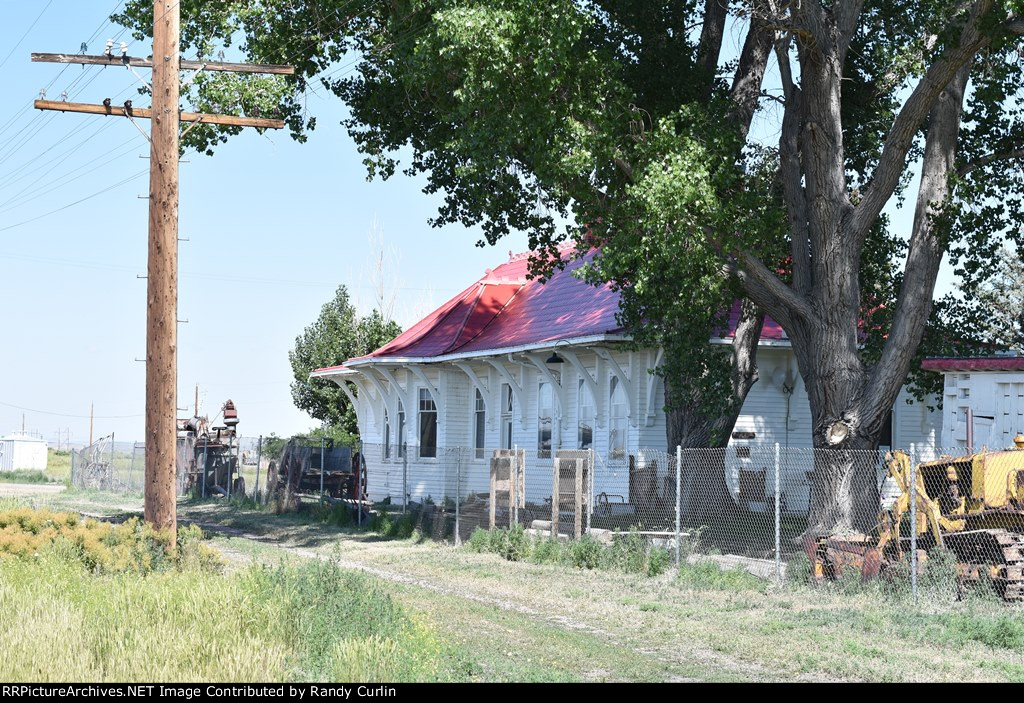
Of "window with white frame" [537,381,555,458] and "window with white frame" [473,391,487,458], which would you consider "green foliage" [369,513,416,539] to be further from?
"window with white frame" [473,391,487,458]

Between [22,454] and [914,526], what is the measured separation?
56.0m

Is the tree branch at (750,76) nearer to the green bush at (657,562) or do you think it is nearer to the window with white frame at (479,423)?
the green bush at (657,562)

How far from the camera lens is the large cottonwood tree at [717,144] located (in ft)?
56.5

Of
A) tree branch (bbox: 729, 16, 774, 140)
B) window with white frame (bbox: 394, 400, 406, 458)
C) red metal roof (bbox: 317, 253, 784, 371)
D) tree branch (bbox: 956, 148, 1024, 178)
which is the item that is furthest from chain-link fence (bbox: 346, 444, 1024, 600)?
tree branch (bbox: 729, 16, 774, 140)

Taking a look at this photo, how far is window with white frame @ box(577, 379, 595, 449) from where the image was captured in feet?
85.3

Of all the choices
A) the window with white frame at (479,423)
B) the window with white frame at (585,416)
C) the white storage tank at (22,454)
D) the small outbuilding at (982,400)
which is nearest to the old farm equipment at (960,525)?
the small outbuilding at (982,400)

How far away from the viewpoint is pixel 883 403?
17859mm

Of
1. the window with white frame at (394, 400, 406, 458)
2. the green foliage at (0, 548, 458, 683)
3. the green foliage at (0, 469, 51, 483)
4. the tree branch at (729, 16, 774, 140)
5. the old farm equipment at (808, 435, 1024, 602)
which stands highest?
the tree branch at (729, 16, 774, 140)

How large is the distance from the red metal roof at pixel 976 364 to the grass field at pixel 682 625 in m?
4.56

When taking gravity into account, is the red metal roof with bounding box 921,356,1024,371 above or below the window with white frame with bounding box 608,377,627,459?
above

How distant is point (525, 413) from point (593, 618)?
1495cm

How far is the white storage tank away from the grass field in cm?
4688

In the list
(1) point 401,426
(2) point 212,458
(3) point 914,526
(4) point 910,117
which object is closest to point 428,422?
(1) point 401,426
